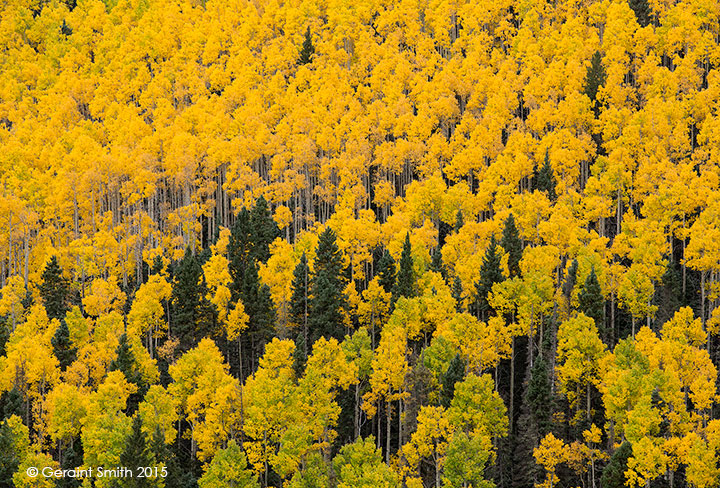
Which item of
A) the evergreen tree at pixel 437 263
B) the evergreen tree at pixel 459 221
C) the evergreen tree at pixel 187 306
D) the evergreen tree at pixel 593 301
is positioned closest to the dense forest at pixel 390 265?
the evergreen tree at pixel 437 263

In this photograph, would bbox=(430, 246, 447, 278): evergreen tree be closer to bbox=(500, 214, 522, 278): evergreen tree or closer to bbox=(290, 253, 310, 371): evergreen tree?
bbox=(500, 214, 522, 278): evergreen tree

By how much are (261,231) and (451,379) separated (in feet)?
114

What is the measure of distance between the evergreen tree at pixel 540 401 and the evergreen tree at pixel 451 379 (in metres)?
6.00

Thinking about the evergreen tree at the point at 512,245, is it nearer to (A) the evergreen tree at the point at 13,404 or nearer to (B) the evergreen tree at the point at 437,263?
(B) the evergreen tree at the point at 437,263

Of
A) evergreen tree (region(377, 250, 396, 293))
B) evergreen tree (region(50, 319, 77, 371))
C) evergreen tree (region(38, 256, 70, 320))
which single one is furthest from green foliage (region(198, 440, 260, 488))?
evergreen tree (region(38, 256, 70, 320))

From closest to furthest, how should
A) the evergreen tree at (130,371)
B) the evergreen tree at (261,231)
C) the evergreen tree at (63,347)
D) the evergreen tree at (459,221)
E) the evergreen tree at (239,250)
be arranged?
the evergreen tree at (130,371) → the evergreen tree at (63,347) → the evergreen tree at (239,250) → the evergreen tree at (261,231) → the evergreen tree at (459,221)

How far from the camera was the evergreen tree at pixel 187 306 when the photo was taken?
309 ft

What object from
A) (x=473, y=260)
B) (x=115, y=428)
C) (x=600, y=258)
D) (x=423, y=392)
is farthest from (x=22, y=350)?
(x=600, y=258)

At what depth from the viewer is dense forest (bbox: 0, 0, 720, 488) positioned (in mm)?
77750

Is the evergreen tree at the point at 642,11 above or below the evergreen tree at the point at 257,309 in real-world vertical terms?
above

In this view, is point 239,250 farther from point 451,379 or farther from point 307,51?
point 307,51

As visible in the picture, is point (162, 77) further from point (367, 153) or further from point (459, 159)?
point (459, 159)

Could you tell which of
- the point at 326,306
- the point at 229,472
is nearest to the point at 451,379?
the point at 326,306

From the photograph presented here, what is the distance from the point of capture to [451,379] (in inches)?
3150
